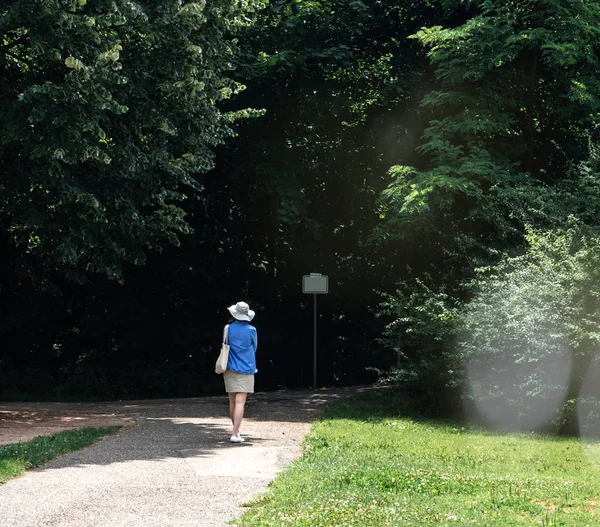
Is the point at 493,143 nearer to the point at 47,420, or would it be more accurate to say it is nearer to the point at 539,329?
the point at 539,329

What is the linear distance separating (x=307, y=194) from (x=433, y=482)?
19.2m

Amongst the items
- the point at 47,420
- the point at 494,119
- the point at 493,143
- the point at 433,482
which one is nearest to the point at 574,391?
the point at 433,482

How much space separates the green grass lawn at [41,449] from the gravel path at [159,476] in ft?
0.50

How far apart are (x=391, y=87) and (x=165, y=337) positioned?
919 cm

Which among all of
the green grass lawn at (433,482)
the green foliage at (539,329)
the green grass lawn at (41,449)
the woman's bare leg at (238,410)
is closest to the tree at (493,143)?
the green foliage at (539,329)

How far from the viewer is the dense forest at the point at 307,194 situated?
1541 cm

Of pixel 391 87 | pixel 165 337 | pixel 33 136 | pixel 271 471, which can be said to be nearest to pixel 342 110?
pixel 391 87

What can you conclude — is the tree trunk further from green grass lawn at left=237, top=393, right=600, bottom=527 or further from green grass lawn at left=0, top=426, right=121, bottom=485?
green grass lawn at left=0, top=426, right=121, bottom=485

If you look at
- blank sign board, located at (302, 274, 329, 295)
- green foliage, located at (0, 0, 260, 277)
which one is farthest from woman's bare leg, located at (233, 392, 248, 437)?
blank sign board, located at (302, 274, 329, 295)

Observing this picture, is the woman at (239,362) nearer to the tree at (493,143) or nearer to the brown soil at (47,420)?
the brown soil at (47,420)

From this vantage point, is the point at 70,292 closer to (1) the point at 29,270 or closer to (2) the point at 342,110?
(1) the point at 29,270

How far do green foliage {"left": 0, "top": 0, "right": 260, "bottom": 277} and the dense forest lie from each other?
0.05m

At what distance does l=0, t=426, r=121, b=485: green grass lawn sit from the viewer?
33.0ft

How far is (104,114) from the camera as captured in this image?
16016 mm
